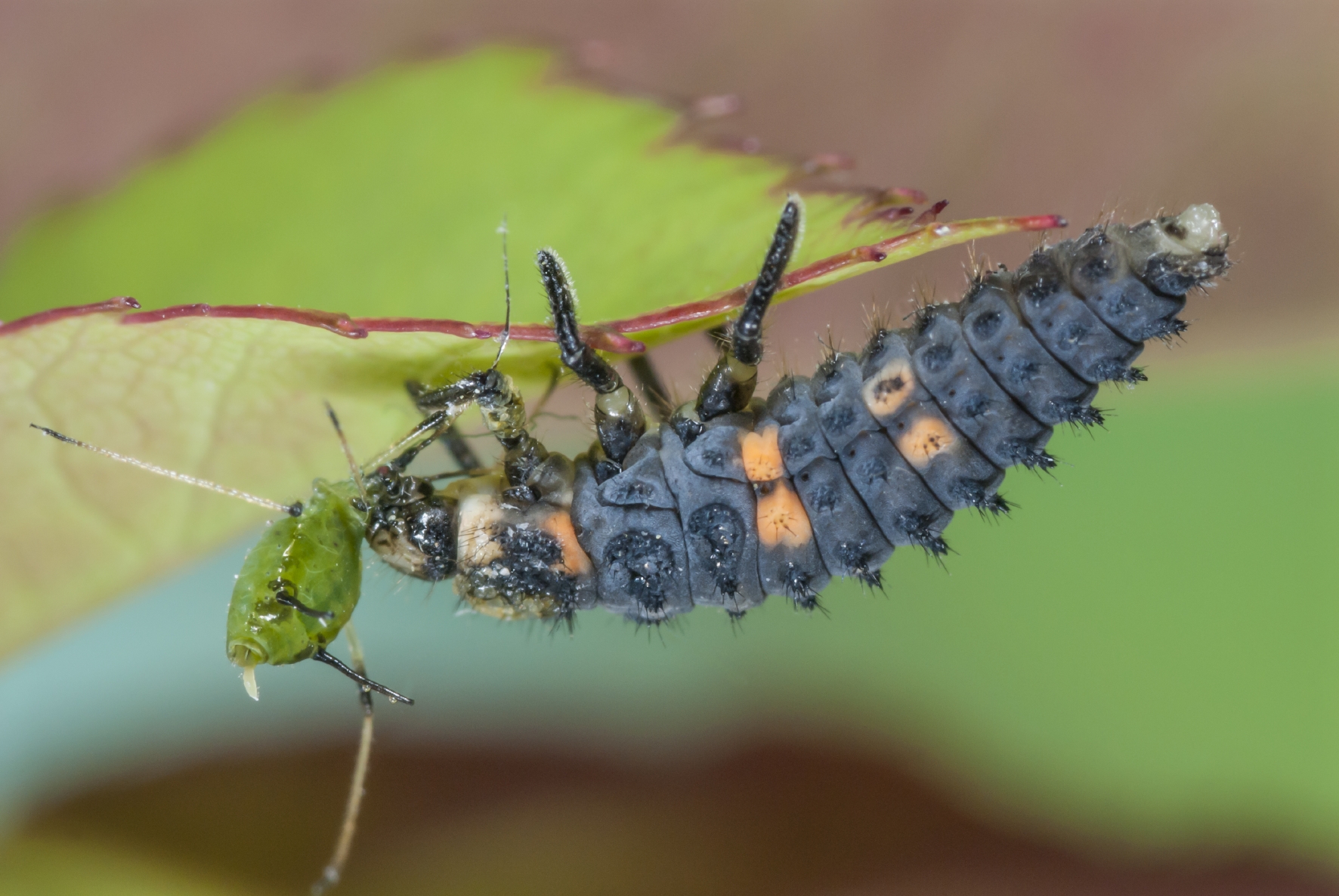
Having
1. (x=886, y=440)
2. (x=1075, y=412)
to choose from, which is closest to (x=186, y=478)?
(x=886, y=440)

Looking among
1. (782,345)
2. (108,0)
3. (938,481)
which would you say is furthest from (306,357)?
(108,0)

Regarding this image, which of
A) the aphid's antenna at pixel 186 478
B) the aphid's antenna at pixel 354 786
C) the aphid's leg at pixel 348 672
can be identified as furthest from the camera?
the aphid's antenna at pixel 354 786

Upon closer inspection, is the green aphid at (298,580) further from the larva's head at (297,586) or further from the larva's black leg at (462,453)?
the larva's black leg at (462,453)

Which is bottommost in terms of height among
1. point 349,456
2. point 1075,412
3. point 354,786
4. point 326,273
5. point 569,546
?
point 354,786

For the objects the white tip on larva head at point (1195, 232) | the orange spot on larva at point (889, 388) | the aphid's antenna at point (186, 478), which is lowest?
the aphid's antenna at point (186, 478)

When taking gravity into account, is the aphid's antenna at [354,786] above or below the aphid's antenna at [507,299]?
below

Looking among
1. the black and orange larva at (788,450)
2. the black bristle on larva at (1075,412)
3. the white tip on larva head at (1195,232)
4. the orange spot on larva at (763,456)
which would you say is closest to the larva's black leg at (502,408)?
the black and orange larva at (788,450)

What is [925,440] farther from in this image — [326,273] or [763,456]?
[326,273]
